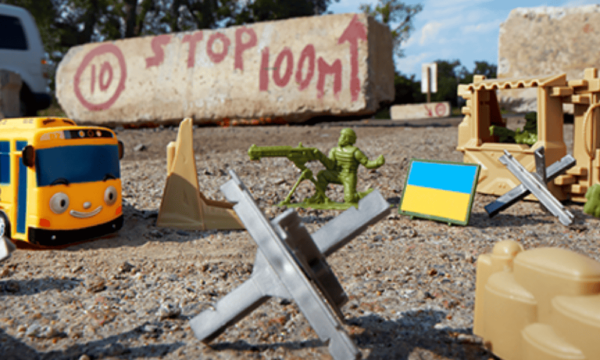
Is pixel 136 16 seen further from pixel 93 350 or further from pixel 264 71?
pixel 93 350

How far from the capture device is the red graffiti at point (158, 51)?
9453 mm

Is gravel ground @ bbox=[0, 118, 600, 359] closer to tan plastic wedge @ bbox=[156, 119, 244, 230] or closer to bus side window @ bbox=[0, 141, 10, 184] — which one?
tan plastic wedge @ bbox=[156, 119, 244, 230]

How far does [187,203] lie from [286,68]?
5.49m

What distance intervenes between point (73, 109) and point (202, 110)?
308 cm

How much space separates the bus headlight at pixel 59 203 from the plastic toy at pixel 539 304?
2488mm

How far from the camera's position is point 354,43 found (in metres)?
8.06

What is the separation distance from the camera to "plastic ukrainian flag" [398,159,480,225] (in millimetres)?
3467

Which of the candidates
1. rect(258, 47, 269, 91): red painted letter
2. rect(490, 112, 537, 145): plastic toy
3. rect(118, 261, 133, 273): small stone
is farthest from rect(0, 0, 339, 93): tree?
rect(118, 261, 133, 273): small stone

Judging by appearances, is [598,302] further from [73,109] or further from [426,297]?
[73,109]

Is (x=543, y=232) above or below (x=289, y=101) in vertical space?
below

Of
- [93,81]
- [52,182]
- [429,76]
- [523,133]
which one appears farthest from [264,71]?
[52,182]

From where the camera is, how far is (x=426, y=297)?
2236 millimetres

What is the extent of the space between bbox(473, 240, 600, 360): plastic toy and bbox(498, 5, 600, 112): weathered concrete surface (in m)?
8.15

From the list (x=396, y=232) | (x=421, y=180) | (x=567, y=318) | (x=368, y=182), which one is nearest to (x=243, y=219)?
(x=567, y=318)
